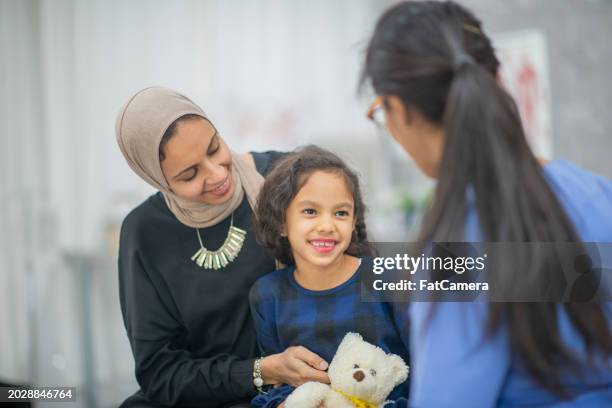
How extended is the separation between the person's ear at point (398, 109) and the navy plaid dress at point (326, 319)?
0.39 m

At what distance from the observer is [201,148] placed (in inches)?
48.0

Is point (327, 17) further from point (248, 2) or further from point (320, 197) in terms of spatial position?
point (320, 197)

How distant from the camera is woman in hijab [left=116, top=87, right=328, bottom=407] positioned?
126cm

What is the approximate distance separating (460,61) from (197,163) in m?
0.60

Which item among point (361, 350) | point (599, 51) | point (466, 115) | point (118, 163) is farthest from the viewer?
point (599, 51)

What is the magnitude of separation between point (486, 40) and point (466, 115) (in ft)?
0.60

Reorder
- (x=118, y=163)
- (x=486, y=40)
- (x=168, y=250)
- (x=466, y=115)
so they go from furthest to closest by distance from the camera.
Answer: (x=118, y=163) < (x=168, y=250) < (x=486, y=40) < (x=466, y=115)

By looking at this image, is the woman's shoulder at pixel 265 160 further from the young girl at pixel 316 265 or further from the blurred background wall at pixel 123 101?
the blurred background wall at pixel 123 101

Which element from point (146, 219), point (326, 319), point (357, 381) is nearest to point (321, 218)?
point (326, 319)

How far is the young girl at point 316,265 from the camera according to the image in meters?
1.18

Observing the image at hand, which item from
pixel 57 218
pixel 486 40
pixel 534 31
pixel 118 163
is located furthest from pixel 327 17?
pixel 486 40

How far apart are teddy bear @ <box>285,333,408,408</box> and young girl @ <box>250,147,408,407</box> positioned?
4 centimetres

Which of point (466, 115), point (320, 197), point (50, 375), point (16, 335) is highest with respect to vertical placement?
point (466, 115)

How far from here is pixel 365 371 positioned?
1.13 m
